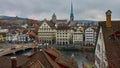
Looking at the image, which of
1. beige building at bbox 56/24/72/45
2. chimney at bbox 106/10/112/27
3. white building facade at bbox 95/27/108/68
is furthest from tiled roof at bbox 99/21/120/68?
beige building at bbox 56/24/72/45

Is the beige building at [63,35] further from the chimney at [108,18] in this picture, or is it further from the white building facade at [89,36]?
the chimney at [108,18]

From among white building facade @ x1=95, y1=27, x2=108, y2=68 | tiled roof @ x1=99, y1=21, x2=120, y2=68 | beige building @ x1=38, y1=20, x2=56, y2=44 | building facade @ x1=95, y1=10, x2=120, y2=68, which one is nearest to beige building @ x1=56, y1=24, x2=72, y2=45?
beige building @ x1=38, y1=20, x2=56, y2=44

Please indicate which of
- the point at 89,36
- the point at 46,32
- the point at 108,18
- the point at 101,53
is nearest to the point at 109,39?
the point at 108,18

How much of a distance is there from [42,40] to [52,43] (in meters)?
5.67

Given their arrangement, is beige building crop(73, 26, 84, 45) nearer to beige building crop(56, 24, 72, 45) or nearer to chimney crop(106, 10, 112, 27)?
beige building crop(56, 24, 72, 45)

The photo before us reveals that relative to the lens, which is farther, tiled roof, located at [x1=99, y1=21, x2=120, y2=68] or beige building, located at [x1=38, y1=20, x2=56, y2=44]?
beige building, located at [x1=38, y1=20, x2=56, y2=44]

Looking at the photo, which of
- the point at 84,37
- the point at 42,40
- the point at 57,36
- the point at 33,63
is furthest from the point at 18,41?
the point at 33,63

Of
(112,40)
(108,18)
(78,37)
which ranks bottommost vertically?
(78,37)

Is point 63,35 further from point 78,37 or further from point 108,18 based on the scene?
point 108,18

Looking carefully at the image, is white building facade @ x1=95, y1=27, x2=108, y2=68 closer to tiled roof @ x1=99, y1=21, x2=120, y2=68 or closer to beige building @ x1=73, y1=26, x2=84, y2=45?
tiled roof @ x1=99, y1=21, x2=120, y2=68

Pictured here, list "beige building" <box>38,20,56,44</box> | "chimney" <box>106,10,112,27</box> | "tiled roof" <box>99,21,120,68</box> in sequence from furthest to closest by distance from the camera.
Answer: "beige building" <box>38,20,56,44</box>, "chimney" <box>106,10,112,27</box>, "tiled roof" <box>99,21,120,68</box>

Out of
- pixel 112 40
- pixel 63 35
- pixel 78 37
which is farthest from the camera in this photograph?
pixel 63 35

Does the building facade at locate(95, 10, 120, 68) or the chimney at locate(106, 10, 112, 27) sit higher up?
the chimney at locate(106, 10, 112, 27)

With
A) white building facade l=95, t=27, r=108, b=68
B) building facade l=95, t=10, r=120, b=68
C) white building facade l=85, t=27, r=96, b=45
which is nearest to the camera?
building facade l=95, t=10, r=120, b=68
